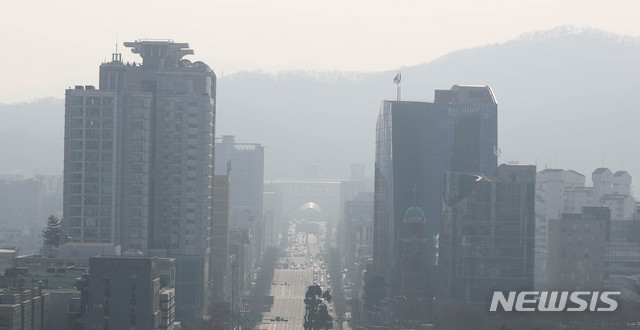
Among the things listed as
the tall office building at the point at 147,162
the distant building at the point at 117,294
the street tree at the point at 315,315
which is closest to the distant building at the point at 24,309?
the distant building at the point at 117,294

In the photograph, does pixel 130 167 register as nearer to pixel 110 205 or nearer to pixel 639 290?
pixel 110 205

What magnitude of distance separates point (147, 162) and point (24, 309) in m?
62.3

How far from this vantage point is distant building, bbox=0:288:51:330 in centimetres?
12425

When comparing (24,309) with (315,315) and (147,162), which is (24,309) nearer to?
(147,162)

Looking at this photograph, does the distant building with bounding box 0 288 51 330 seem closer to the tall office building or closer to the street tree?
the tall office building

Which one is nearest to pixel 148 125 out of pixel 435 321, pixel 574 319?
pixel 435 321

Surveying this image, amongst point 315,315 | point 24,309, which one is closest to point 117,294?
point 24,309

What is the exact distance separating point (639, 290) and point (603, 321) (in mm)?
30412

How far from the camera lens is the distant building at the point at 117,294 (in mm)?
136375

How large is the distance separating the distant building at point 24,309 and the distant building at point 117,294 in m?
3.98

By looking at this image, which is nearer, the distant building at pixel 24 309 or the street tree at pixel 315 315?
the distant building at pixel 24 309

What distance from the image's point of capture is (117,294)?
136875 millimetres

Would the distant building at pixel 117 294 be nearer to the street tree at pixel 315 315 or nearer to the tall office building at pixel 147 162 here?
the tall office building at pixel 147 162

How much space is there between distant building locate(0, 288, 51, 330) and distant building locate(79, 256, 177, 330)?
3977 millimetres
